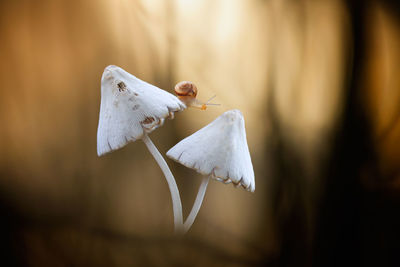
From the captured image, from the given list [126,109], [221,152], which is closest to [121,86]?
[126,109]

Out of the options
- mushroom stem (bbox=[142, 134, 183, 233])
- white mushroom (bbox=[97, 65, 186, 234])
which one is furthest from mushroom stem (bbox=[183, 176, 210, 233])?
white mushroom (bbox=[97, 65, 186, 234])

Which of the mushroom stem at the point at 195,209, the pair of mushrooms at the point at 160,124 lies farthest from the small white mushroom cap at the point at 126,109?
the mushroom stem at the point at 195,209

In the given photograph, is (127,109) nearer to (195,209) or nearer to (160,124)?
(160,124)

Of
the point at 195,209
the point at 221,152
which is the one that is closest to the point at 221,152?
the point at 221,152

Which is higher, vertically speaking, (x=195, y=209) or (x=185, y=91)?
(x=185, y=91)

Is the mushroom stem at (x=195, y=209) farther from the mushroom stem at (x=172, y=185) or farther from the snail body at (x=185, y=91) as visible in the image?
the snail body at (x=185, y=91)

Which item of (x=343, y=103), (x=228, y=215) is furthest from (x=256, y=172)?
(x=343, y=103)
